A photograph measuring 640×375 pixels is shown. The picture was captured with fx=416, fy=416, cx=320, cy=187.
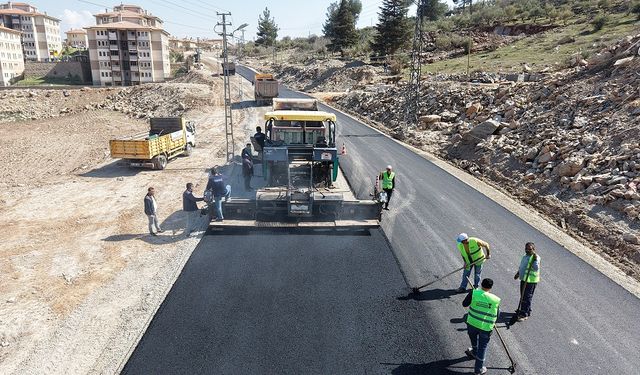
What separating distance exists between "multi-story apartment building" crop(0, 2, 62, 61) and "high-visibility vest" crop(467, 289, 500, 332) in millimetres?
118357

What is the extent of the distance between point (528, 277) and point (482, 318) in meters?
2.16

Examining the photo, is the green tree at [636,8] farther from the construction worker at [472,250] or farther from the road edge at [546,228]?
the construction worker at [472,250]

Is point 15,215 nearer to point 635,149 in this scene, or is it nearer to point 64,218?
point 64,218

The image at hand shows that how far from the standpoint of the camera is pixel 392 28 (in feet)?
178

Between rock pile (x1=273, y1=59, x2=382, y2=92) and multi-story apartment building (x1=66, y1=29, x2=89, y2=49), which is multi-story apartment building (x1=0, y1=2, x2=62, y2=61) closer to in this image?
multi-story apartment building (x1=66, y1=29, x2=89, y2=49)

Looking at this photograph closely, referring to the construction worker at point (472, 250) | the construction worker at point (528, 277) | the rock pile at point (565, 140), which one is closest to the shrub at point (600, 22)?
the rock pile at point (565, 140)


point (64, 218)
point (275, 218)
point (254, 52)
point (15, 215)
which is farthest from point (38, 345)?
point (254, 52)

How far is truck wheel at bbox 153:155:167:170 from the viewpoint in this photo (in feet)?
63.0

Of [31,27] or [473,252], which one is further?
[31,27]

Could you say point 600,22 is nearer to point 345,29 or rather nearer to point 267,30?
point 345,29

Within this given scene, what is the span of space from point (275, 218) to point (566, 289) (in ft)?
24.5

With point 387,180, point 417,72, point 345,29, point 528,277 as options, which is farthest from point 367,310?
point 345,29

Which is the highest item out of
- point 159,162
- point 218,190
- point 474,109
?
point 474,109

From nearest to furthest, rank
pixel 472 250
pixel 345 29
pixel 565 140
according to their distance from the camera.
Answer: pixel 472 250
pixel 565 140
pixel 345 29
